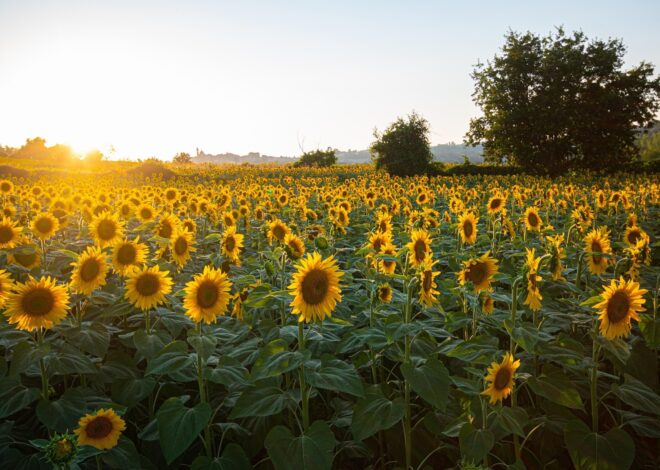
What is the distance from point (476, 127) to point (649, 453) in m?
34.3

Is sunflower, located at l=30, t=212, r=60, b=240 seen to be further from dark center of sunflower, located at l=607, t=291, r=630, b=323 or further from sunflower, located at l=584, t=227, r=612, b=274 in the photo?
sunflower, located at l=584, t=227, r=612, b=274

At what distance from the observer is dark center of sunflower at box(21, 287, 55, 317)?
2807 mm

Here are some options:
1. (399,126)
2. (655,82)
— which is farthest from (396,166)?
(655,82)

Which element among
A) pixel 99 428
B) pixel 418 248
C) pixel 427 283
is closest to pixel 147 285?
pixel 99 428

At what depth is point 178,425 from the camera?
7.87 ft

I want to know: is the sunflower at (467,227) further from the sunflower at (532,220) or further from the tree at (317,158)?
the tree at (317,158)

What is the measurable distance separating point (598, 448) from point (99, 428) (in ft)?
9.03

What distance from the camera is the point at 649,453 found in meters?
3.12

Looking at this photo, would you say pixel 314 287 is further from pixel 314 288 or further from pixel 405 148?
pixel 405 148

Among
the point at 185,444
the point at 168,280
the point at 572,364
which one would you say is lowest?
the point at 185,444

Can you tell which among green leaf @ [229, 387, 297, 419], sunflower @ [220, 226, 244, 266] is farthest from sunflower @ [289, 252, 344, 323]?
sunflower @ [220, 226, 244, 266]

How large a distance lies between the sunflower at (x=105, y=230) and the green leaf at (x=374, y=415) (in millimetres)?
3176

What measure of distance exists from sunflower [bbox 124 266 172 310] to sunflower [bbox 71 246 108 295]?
296mm

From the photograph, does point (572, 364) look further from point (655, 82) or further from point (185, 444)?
point (655, 82)
